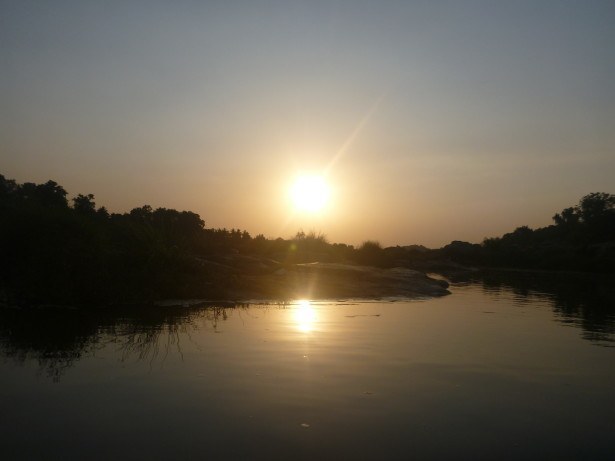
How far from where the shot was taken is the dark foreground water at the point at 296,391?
19.8ft

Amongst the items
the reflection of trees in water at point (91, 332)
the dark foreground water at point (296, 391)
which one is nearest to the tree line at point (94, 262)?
the reflection of trees in water at point (91, 332)

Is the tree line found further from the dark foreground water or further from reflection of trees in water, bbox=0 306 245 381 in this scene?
the dark foreground water

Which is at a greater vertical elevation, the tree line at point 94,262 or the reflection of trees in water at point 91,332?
the tree line at point 94,262

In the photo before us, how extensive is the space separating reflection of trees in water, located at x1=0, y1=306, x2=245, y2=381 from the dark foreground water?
0.17 ft

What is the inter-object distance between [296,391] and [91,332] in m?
6.90

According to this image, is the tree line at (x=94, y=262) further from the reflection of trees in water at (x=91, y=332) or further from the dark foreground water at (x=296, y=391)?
the dark foreground water at (x=296, y=391)

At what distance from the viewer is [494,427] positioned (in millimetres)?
6777

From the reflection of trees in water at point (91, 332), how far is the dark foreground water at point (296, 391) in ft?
0.17

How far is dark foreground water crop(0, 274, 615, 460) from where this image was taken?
6027 millimetres

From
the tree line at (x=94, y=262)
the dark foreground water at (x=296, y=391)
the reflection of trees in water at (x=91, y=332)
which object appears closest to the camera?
the dark foreground water at (x=296, y=391)

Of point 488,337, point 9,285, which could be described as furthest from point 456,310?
point 9,285

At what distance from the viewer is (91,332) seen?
500 inches

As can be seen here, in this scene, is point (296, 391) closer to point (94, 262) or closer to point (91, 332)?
point (91, 332)

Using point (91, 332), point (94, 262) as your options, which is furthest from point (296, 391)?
point (94, 262)
